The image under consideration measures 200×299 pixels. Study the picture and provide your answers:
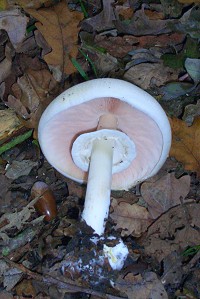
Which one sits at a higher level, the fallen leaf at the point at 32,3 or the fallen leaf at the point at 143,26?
the fallen leaf at the point at 32,3

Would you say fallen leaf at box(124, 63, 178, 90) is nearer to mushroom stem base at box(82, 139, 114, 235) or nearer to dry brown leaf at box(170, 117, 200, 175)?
dry brown leaf at box(170, 117, 200, 175)

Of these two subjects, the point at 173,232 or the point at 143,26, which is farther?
the point at 143,26

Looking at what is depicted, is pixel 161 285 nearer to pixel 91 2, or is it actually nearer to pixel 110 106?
pixel 110 106

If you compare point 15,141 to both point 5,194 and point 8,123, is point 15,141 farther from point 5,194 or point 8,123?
point 5,194

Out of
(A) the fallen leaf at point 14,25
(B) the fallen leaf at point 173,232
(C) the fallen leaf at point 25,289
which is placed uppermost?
(A) the fallen leaf at point 14,25

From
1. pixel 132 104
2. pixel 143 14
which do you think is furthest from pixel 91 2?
pixel 132 104

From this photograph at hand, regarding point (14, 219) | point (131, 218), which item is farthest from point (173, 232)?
point (14, 219)

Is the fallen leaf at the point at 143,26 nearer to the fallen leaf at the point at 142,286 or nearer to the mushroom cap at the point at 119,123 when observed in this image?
the mushroom cap at the point at 119,123

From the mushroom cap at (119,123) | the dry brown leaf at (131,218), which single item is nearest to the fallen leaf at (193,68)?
the mushroom cap at (119,123)
